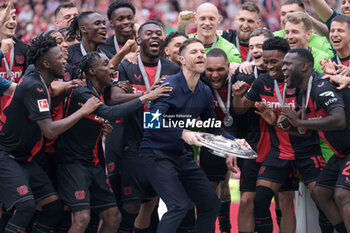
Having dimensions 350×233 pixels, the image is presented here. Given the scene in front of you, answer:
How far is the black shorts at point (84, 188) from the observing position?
6270 mm

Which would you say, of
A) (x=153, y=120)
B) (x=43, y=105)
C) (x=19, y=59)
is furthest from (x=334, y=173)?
(x=19, y=59)

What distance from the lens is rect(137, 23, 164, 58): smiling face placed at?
7.18 meters

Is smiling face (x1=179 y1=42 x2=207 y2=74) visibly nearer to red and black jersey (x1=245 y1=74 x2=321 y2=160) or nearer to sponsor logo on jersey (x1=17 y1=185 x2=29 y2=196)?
red and black jersey (x1=245 y1=74 x2=321 y2=160)

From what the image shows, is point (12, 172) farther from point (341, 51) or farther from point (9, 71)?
point (341, 51)

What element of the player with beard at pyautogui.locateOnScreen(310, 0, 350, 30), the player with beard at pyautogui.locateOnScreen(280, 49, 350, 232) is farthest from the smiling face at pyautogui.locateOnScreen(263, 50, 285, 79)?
the player with beard at pyautogui.locateOnScreen(310, 0, 350, 30)

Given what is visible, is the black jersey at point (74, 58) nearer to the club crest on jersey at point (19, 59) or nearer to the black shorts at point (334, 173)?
the club crest on jersey at point (19, 59)

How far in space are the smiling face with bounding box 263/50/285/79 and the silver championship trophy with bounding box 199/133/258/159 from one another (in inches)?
39.9

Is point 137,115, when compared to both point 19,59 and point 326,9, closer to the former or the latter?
point 19,59

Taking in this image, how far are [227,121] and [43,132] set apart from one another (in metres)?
2.29

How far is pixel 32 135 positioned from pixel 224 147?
1.86 meters

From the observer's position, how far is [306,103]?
22.0ft

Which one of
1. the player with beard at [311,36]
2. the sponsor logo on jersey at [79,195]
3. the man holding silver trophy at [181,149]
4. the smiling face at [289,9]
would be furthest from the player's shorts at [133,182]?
the smiling face at [289,9]

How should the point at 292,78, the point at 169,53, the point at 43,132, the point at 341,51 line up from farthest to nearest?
the point at 169,53, the point at 341,51, the point at 292,78, the point at 43,132

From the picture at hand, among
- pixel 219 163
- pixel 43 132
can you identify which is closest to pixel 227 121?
pixel 219 163
